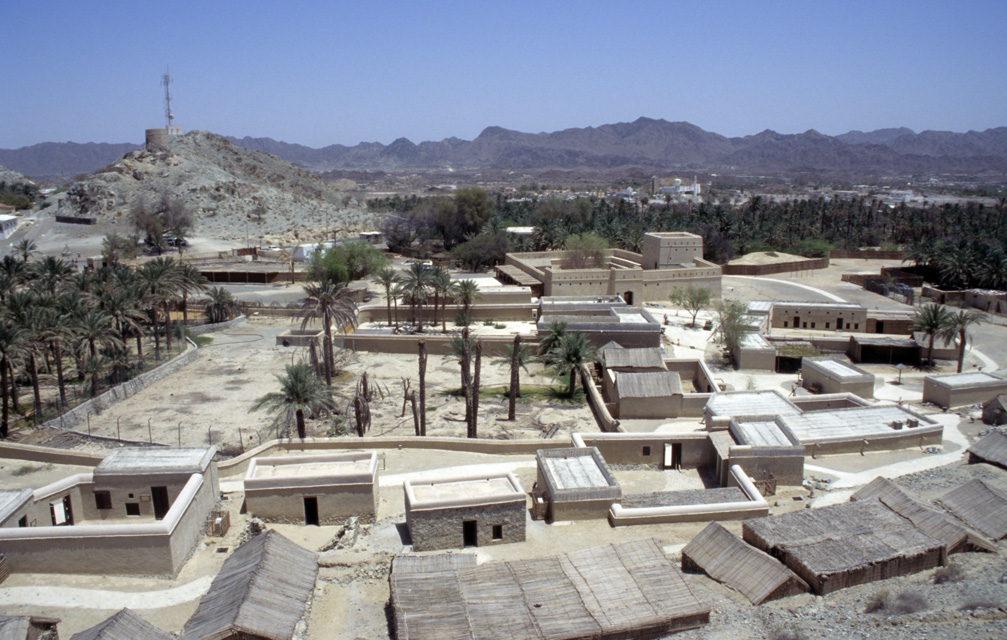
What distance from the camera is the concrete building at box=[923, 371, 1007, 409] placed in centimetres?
3094

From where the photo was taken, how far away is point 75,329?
31688 millimetres

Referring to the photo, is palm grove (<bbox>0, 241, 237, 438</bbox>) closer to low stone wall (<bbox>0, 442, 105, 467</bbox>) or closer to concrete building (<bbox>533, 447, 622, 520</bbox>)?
low stone wall (<bbox>0, 442, 105, 467</bbox>)

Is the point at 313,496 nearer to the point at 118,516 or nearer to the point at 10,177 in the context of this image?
the point at 118,516

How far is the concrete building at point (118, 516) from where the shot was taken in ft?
54.6

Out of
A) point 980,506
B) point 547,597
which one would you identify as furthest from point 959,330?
point 547,597

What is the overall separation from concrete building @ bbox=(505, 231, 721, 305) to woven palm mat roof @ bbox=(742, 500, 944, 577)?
114 ft

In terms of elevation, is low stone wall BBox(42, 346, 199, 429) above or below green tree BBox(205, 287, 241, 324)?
below

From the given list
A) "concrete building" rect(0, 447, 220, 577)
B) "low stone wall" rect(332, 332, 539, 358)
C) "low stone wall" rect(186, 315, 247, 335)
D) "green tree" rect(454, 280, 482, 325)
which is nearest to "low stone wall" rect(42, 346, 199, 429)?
"low stone wall" rect(186, 315, 247, 335)

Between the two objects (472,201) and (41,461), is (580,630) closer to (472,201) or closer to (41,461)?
(41,461)

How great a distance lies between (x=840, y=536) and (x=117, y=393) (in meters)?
28.7

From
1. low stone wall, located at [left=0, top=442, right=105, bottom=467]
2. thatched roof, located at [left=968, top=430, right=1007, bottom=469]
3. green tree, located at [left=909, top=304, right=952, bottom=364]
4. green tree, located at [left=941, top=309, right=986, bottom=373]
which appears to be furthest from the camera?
green tree, located at [left=909, top=304, right=952, bottom=364]

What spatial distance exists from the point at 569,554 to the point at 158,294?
31.5 meters

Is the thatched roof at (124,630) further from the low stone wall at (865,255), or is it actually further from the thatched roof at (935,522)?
the low stone wall at (865,255)

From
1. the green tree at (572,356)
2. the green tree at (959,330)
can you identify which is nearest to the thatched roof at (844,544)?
the green tree at (572,356)
